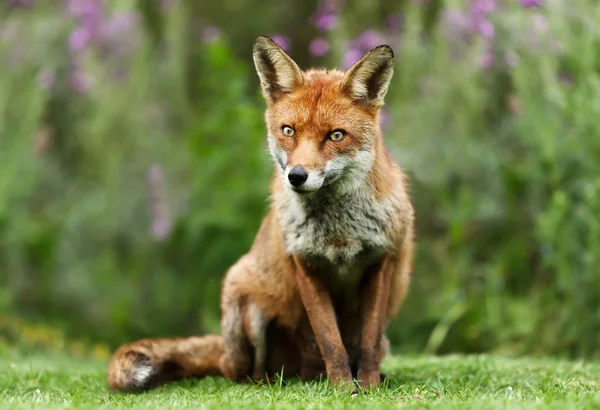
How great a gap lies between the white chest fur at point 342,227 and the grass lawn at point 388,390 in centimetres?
78

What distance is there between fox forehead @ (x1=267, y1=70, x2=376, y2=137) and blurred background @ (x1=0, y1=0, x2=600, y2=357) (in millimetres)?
2846

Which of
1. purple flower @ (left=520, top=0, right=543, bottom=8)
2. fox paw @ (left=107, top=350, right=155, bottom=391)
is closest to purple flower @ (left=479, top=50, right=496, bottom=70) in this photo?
purple flower @ (left=520, top=0, right=543, bottom=8)

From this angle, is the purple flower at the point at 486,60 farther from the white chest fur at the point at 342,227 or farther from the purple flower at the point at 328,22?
the white chest fur at the point at 342,227

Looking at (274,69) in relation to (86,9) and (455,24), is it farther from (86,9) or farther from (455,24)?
(86,9)

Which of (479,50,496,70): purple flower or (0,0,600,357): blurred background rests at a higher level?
(479,50,496,70): purple flower

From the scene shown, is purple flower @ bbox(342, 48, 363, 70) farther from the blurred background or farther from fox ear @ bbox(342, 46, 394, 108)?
fox ear @ bbox(342, 46, 394, 108)

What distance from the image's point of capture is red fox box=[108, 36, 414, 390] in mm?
4320

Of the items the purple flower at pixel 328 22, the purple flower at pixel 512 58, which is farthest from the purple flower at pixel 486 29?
the purple flower at pixel 328 22

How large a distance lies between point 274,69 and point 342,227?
3.49 ft

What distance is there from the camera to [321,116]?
429 cm

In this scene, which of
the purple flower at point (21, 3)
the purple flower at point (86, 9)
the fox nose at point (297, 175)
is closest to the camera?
the fox nose at point (297, 175)

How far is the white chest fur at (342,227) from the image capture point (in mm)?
4422

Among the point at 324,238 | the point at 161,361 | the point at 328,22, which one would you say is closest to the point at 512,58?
the point at 328,22

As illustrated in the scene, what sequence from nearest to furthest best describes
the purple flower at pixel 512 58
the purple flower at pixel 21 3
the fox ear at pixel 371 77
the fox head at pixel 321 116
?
the fox head at pixel 321 116
the fox ear at pixel 371 77
the purple flower at pixel 512 58
the purple flower at pixel 21 3
